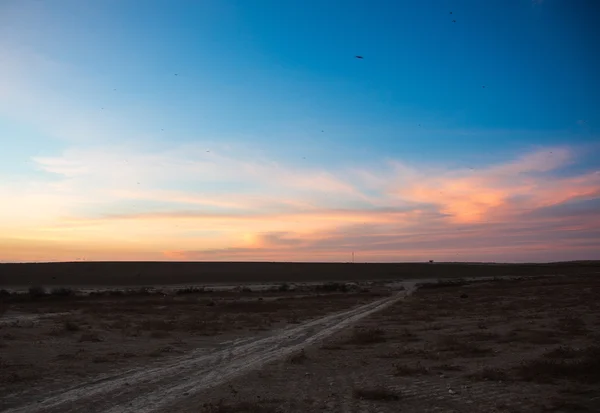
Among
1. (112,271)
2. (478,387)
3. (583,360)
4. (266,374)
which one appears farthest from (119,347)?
(112,271)

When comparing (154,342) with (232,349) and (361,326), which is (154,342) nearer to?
(232,349)

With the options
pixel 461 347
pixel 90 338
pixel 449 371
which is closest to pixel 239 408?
pixel 449 371

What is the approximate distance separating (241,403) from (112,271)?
359 ft

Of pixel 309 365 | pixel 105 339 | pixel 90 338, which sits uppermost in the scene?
pixel 309 365

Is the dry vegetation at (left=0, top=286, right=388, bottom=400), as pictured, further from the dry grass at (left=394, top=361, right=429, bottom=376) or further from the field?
the dry grass at (left=394, top=361, right=429, bottom=376)

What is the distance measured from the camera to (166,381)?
43.2 ft

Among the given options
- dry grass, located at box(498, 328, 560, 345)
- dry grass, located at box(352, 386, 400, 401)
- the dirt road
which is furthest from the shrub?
dry grass, located at box(352, 386, 400, 401)

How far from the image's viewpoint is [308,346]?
761 inches

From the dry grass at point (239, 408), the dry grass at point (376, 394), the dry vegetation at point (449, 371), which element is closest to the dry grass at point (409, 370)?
the dry vegetation at point (449, 371)

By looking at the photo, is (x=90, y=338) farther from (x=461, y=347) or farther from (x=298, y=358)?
(x=461, y=347)

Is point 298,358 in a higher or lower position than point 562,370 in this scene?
lower

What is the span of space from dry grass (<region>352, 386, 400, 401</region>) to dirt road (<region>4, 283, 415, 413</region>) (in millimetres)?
3803

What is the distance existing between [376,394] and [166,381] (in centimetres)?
575

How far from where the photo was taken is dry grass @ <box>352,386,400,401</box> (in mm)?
10648
